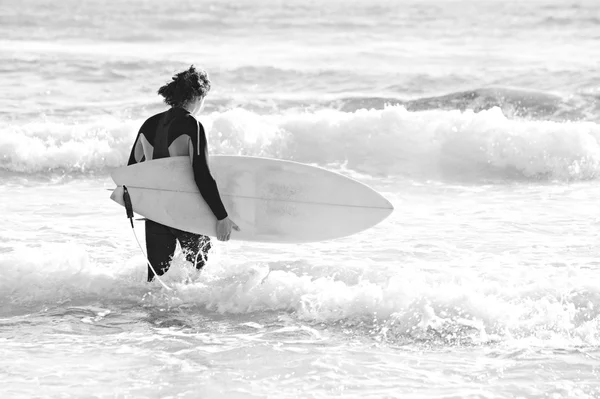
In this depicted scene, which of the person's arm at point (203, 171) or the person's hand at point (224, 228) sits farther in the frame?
the person's hand at point (224, 228)

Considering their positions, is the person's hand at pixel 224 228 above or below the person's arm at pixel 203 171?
below

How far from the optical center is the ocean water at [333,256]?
3.70 meters

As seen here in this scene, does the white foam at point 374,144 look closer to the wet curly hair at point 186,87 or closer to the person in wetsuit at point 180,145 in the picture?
the person in wetsuit at point 180,145

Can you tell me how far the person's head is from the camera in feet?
13.5

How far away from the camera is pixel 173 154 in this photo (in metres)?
4.31

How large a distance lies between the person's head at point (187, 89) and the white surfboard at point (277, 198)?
508 mm

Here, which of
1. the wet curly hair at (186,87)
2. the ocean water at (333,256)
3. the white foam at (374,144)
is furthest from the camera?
the white foam at (374,144)

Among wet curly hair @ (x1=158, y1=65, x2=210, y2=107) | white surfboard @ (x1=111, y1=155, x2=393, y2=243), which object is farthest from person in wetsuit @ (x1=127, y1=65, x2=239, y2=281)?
white surfboard @ (x1=111, y1=155, x2=393, y2=243)

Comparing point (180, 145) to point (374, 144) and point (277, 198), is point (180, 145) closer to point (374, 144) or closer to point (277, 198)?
point (277, 198)

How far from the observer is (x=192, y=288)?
4711 millimetres

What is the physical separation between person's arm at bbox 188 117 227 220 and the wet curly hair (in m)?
0.12

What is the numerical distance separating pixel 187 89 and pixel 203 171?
437 millimetres

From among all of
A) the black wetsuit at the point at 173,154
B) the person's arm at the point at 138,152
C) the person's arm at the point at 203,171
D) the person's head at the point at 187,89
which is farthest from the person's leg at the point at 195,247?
the person's head at the point at 187,89

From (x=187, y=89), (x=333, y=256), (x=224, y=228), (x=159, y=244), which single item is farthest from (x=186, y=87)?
(x=333, y=256)
